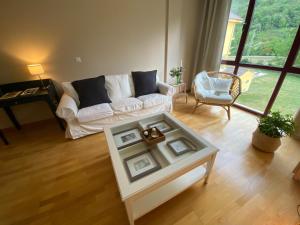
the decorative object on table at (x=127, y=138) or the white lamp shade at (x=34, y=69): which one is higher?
the white lamp shade at (x=34, y=69)

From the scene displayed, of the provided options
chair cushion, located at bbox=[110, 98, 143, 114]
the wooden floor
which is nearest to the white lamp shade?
the wooden floor

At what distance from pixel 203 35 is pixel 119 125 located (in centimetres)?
284

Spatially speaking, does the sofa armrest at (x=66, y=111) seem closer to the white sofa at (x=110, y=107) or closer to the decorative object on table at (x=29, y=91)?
the white sofa at (x=110, y=107)

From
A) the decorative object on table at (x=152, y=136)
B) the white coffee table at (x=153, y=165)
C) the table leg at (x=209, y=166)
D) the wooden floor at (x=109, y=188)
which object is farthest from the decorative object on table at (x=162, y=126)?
the wooden floor at (x=109, y=188)

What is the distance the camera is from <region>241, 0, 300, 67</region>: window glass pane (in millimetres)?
2094

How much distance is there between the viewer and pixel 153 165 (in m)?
1.17

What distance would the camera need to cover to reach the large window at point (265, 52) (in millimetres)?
2135

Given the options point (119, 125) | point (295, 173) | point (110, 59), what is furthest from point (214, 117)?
point (110, 59)

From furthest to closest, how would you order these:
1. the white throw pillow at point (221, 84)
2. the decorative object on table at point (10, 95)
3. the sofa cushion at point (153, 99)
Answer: the white throw pillow at point (221, 84), the sofa cushion at point (153, 99), the decorative object on table at point (10, 95)

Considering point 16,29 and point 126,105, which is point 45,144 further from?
point 16,29

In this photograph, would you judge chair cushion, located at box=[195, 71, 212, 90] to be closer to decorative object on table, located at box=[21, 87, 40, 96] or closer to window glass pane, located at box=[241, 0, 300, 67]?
window glass pane, located at box=[241, 0, 300, 67]

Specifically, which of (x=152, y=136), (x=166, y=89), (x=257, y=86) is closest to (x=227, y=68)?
(x=257, y=86)

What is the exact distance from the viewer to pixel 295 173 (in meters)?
1.46

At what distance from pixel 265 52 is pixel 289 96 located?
852 millimetres
